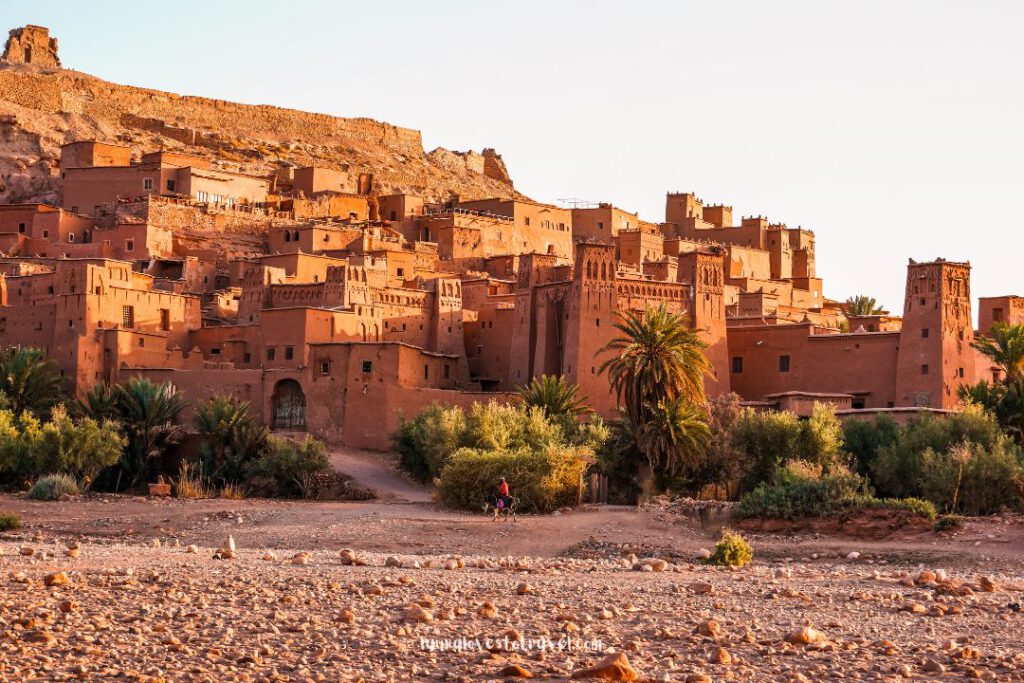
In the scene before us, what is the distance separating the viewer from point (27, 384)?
43.8m

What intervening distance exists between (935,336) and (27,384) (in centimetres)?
2435

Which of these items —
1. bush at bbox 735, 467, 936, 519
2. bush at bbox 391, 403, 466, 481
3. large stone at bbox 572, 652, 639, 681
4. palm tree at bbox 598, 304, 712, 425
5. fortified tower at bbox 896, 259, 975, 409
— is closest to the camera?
large stone at bbox 572, 652, 639, 681

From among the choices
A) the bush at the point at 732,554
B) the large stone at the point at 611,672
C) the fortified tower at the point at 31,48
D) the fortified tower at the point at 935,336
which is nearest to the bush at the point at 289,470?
the fortified tower at the point at 935,336

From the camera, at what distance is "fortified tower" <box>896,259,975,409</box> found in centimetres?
4419

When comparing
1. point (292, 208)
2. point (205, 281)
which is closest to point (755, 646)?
point (205, 281)

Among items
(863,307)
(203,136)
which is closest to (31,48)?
(203,136)

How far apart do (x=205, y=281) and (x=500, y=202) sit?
18901 millimetres

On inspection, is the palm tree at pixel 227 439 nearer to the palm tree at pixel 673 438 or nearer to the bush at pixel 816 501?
the palm tree at pixel 673 438

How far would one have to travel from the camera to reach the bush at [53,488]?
37188mm

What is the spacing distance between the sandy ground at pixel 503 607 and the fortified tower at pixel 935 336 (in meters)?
14.2

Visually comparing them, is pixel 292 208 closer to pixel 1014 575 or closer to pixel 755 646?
pixel 1014 575

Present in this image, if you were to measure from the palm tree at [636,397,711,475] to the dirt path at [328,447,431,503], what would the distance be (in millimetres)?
5273

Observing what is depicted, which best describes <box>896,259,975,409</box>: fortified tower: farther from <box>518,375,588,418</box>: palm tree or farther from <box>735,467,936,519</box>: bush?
<box>735,467,936,519</box>: bush

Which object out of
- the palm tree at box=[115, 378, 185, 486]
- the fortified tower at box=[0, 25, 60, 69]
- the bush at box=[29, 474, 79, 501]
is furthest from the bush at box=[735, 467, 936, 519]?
the fortified tower at box=[0, 25, 60, 69]
